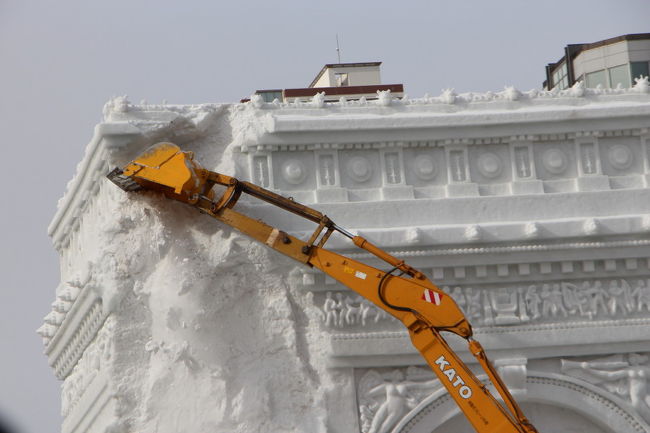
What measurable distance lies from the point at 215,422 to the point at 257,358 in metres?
0.90

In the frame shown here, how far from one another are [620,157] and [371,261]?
3436 mm

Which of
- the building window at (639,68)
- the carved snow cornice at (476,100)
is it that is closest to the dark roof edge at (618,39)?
the building window at (639,68)

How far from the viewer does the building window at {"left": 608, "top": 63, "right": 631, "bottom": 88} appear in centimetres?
3185

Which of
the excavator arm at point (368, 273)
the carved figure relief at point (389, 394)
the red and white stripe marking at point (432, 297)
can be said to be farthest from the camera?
the carved figure relief at point (389, 394)

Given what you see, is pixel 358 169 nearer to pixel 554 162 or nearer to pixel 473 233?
pixel 473 233

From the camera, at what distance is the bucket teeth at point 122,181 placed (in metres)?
17.2

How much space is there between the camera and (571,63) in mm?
33719

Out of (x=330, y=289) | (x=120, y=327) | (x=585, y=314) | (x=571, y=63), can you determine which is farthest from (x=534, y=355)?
(x=571, y=63)

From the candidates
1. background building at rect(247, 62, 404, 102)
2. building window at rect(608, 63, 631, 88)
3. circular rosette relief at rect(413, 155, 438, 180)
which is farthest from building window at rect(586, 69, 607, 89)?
circular rosette relief at rect(413, 155, 438, 180)

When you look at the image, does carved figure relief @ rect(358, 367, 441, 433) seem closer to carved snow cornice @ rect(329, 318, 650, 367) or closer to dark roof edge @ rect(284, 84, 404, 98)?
carved snow cornice @ rect(329, 318, 650, 367)

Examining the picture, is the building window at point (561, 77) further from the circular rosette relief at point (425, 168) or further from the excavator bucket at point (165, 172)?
the excavator bucket at point (165, 172)

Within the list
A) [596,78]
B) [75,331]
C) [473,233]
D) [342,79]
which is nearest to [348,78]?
[342,79]

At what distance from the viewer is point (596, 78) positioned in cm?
3262

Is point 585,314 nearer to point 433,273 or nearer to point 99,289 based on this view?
point 433,273
